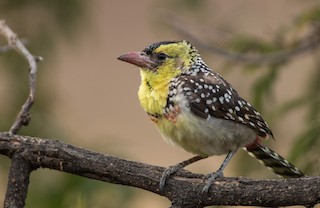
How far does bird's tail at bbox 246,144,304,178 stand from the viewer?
3627 millimetres

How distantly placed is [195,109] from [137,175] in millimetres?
531

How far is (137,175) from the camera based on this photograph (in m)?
3.12

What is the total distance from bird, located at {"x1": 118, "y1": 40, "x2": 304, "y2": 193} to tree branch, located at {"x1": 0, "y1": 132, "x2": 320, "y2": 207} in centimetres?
26

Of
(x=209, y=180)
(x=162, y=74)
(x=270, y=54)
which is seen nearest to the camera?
(x=209, y=180)

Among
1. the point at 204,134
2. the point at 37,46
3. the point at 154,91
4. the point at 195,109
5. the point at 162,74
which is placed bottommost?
the point at 204,134

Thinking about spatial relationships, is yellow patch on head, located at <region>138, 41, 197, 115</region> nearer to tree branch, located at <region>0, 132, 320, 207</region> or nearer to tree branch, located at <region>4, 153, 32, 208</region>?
tree branch, located at <region>0, 132, 320, 207</region>

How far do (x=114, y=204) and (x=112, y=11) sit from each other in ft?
21.7

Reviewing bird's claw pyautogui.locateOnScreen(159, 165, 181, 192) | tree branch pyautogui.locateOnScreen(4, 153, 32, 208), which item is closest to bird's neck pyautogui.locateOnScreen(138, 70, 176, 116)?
bird's claw pyautogui.locateOnScreen(159, 165, 181, 192)

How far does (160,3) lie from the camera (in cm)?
569

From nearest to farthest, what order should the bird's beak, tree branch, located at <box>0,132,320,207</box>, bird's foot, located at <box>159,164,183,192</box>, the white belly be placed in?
1. tree branch, located at <box>0,132,320,207</box>
2. bird's foot, located at <box>159,164,183,192</box>
3. the white belly
4. the bird's beak

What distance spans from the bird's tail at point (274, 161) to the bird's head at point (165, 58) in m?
0.49

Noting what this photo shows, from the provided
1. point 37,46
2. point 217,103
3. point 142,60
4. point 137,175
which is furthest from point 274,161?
point 37,46

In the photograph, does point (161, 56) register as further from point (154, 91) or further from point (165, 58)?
point (154, 91)

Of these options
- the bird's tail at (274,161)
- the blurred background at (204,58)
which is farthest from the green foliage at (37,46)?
the bird's tail at (274,161)
